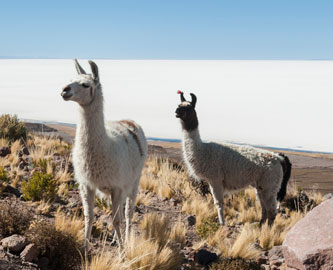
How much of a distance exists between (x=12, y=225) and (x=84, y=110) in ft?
4.71

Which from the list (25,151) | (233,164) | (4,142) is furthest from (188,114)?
(4,142)

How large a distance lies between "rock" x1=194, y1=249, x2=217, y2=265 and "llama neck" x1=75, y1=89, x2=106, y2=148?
1.72 metres

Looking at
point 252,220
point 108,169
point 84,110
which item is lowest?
point 252,220

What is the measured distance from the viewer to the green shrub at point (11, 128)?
10665mm

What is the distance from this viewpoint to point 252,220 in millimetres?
6867

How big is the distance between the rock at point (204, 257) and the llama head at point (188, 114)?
2.21 m

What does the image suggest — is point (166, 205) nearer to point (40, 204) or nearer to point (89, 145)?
point (40, 204)

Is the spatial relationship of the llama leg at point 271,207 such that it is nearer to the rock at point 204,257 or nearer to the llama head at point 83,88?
the rock at point 204,257

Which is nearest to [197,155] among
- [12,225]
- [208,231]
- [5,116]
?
[208,231]

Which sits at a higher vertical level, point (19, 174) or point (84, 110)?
point (84, 110)

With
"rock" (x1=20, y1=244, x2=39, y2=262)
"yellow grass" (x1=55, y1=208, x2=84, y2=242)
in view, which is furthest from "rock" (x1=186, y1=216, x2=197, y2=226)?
"rock" (x1=20, y1=244, x2=39, y2=262)

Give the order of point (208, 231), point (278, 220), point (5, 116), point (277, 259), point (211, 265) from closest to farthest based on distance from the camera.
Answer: point (211, 265) → point (277, 259) → point (208, 231) → point (278, 220) → point (5, 116)

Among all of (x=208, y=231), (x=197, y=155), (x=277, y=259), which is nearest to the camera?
(x=277, y=259)

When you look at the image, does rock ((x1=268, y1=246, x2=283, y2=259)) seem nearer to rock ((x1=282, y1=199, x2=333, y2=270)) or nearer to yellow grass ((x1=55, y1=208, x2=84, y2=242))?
rock ((x1=282, y1=199, x2=333, y2=270))
